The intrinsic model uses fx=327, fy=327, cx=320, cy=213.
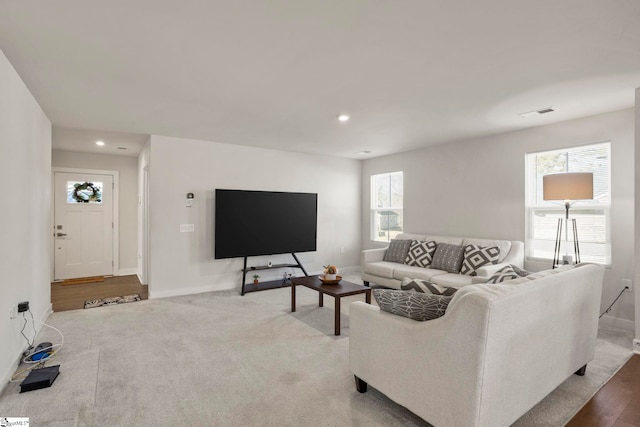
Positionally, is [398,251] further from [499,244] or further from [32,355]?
[32,355]

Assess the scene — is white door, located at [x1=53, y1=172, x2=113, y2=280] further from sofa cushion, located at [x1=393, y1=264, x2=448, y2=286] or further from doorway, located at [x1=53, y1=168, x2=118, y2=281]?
sofa cushion, located at [x1=393, y1=264, x2=448, y2=286]

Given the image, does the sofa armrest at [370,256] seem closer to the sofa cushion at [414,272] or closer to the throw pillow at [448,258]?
the sofa cushion at [414,272]

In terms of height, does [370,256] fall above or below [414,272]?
above

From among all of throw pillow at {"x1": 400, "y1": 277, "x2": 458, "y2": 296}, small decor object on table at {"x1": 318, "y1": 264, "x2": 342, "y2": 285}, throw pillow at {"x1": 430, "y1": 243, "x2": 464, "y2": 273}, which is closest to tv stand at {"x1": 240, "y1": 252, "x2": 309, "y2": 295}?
small decor object on table at {"x1": 318, "y1": 264, "x2": 342, "y2": 285}

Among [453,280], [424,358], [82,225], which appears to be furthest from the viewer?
[82,225]

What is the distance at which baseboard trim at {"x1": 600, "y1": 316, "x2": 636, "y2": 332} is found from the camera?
3.55 meters

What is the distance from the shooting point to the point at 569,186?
348cm

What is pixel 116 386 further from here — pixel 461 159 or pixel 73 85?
pixel 461 159

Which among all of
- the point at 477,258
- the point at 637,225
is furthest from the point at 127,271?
the point at 637,225

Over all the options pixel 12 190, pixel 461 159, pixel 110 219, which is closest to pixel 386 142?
pixel 461 159

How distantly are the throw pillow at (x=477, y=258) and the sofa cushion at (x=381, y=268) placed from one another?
40.5 inches

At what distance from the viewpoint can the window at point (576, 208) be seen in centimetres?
384

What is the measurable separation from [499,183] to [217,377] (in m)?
4.44

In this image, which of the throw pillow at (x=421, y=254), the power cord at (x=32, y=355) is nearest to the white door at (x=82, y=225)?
the power cord at (x=32, y=355)
